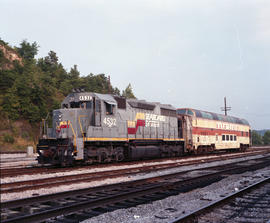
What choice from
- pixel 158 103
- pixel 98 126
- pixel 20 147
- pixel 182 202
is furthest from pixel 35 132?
pixel 182 202

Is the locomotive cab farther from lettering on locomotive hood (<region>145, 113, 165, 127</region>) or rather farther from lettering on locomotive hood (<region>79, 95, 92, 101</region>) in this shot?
lettering on locomotive hood (<region>145, 113, 165, 127</region>)

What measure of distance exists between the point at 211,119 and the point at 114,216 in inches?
807

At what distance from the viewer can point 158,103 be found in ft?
62.1

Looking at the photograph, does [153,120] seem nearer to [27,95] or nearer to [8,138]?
[8,138]

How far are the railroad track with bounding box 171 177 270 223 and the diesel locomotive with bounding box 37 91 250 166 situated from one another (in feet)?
25.6

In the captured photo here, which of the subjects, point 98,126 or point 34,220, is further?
point 98,126

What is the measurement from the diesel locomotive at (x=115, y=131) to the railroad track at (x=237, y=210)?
779cm

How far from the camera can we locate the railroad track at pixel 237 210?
16.4ft

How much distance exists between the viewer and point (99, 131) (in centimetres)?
1363

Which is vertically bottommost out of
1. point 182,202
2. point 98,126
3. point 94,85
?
point 182,202

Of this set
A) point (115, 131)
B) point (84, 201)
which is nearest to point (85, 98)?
point (115, 131)

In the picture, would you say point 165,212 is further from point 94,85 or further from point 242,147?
point 94,85

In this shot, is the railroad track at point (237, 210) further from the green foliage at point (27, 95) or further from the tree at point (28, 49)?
the tree at point (28, 49)

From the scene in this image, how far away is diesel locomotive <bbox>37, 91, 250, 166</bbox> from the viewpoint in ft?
41.5
